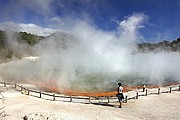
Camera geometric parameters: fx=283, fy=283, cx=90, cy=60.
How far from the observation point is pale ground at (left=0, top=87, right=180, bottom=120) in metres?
15.7

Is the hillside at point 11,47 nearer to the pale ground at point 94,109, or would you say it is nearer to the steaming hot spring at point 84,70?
the steaming hot spring at point 84,70

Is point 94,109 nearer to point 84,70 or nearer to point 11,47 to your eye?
point 84,70

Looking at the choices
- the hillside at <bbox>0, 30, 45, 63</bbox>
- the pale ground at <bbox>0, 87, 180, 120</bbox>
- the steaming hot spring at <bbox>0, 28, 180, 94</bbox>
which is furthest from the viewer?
the hillside at <bbox>0, 30, 45, 63</bbox>

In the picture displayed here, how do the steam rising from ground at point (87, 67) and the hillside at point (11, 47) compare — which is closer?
the steam rising from ground at point (87, 67)

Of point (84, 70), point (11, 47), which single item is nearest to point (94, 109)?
point (84, 70)

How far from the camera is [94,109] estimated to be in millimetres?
17141

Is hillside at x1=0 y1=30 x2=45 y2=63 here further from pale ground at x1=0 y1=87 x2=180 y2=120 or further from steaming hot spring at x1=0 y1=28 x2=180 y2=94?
pale ground at x1=0 y1=87 x2=180 y2=120

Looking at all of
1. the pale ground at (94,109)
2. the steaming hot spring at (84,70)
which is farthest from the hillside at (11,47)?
the pale ground at (94,109)

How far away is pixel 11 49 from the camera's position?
199 feet

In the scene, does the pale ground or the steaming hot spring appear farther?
the steaming hot spring

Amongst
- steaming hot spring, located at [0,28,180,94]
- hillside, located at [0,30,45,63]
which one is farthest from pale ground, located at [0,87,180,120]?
hillside, located at [0,30,45,63]

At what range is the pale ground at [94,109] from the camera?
51.5 feet

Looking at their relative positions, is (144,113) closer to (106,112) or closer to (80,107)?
(106,112)

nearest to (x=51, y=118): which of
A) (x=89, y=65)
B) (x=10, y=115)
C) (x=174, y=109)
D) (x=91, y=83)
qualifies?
(x=10, y=115)
